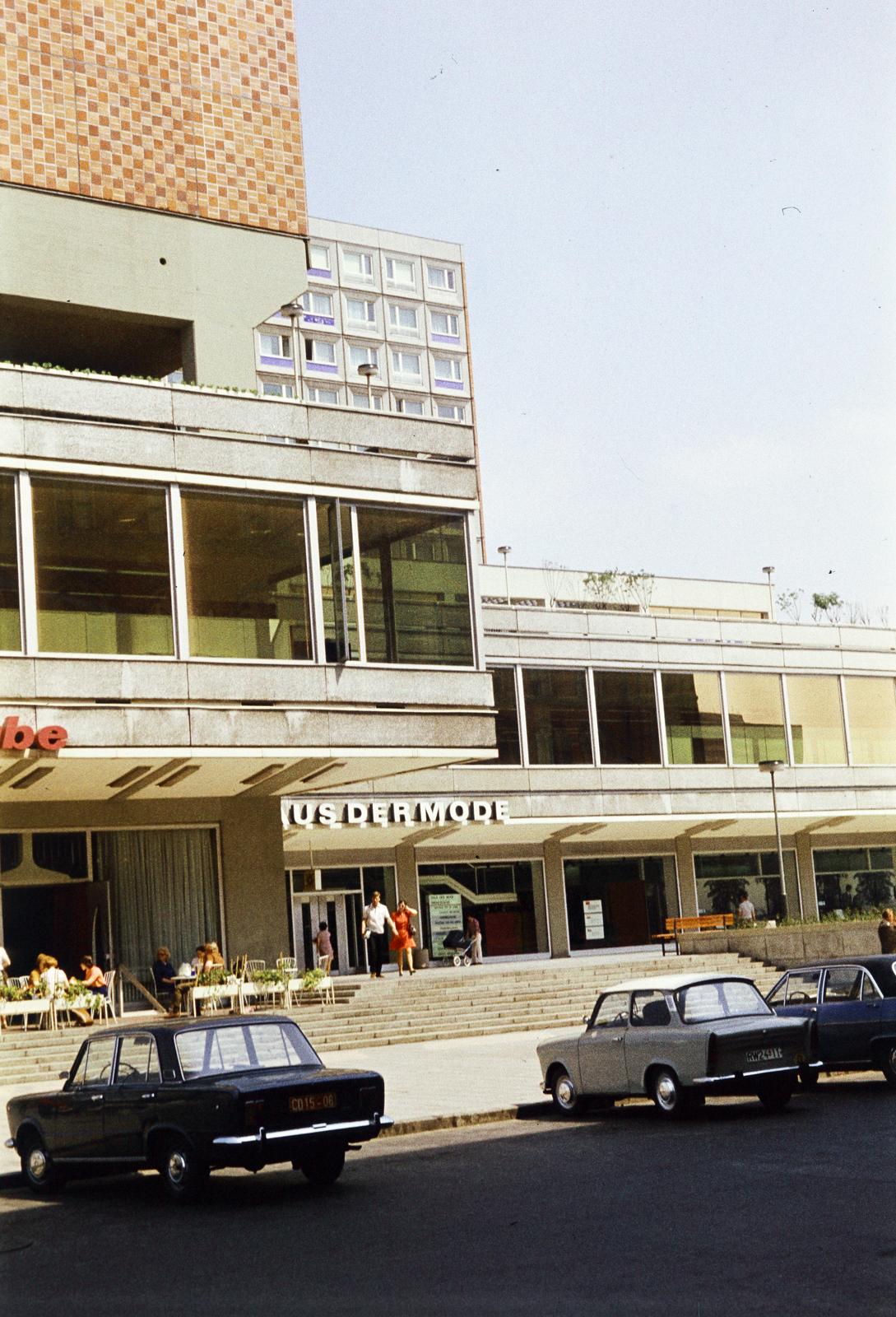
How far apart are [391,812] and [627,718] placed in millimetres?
8590

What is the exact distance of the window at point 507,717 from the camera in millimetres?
40500

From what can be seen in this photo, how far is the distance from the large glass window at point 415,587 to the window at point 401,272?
53089mm

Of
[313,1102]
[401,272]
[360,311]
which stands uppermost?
[401,272]

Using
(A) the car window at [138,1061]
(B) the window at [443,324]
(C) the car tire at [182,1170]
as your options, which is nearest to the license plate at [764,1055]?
(C) the car tire at [182,1170]

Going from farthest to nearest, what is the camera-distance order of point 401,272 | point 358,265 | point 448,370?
point 448,370 < point 401,272 < point 358,265

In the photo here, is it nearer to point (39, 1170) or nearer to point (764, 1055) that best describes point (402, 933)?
point (764, 1055)

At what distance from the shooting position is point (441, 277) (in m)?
80.8

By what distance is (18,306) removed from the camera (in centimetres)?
2766

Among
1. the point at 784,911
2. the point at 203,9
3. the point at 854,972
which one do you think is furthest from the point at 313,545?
the point at 784,911

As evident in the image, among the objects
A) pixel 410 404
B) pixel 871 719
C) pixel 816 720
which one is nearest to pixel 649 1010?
pixel 816 720

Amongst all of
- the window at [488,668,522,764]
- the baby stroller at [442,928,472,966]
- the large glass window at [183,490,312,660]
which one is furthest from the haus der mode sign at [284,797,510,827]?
the large glass window at [183,490,312,660]

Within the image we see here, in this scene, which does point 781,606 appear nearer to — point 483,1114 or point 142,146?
point 142,146

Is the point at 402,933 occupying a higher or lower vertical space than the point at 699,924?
higher

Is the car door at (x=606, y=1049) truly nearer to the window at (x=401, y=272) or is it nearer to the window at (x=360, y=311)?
the window at (x=360, y=311)
